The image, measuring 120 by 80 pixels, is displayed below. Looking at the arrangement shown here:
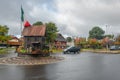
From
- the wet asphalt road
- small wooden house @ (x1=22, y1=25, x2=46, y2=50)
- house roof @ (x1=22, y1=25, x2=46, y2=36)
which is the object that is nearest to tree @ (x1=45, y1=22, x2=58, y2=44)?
house roof @ (x1=22, y1=25, x2=46, y2=36)

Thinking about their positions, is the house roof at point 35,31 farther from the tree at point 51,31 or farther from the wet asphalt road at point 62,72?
the tree at point 51,31

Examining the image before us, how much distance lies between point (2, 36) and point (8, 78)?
156 ft

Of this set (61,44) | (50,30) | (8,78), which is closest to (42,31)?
(8,78)

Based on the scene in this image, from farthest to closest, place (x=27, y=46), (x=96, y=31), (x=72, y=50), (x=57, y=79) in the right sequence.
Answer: (x=96, y=31) → (x=72, y=50) → (x=27, y=46) → (x=57, y=79)

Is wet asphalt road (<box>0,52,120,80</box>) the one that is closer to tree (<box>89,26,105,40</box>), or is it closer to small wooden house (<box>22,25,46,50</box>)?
small wooden house (<box>22,25,46,50</box>)

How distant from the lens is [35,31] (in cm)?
3262

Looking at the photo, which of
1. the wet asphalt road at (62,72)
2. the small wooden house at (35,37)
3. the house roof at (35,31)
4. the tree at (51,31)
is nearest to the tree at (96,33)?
the tree at (51,31)

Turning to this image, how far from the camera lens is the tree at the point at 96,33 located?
127 metres

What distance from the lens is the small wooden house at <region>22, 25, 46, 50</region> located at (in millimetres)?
31859

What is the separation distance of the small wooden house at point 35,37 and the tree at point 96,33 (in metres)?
97.5

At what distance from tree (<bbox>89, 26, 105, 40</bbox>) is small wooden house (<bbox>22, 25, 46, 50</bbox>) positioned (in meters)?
97.5

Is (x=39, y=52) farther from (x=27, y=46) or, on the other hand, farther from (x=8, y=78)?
(x=8, y=78)

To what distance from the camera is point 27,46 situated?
108 feet

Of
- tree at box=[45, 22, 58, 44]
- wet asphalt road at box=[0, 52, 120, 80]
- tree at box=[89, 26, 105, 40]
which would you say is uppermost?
tree at box=[89, 26, 105, 40]
